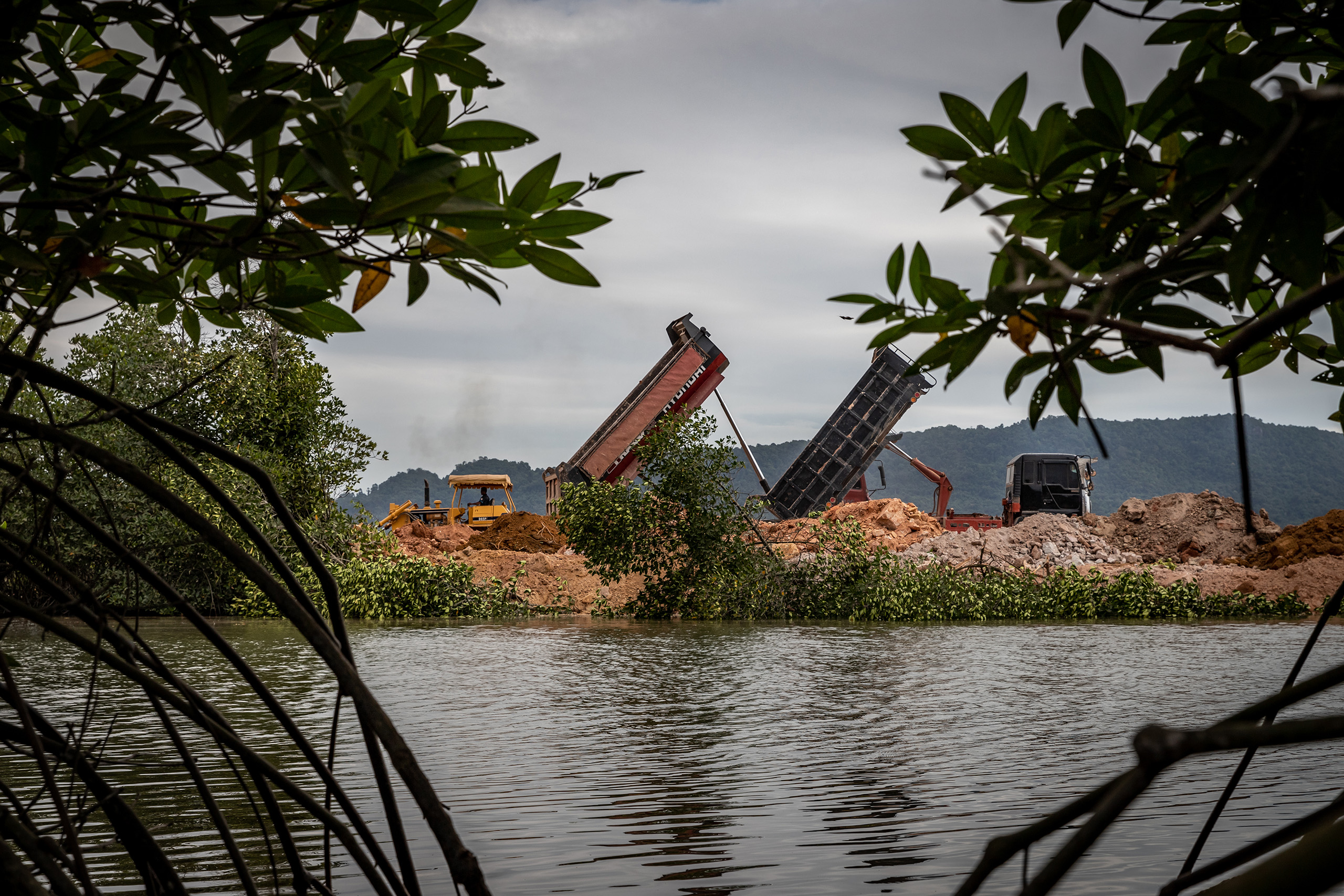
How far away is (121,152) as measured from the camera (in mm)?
1032

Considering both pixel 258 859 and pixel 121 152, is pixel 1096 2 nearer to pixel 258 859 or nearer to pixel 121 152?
pixel 121 152

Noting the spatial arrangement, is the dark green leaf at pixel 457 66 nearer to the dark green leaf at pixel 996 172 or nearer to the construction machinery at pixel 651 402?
the dark green leaf at pixel 996 172

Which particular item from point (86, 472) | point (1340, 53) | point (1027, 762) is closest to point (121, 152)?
point (86, 472)

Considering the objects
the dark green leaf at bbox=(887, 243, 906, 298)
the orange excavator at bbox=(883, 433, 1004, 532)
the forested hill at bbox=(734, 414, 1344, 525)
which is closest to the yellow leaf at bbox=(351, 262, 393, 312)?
the dark green leaf at bbox=(887, 243, 906, 298)

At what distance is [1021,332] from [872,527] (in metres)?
20.8

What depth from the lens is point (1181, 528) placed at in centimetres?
1989

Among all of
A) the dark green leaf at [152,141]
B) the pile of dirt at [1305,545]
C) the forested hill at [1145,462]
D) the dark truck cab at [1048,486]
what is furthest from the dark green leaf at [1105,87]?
the forested hill at [1145,462]

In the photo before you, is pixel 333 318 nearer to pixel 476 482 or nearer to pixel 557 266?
pixel 557 266

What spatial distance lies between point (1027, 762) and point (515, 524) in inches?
718

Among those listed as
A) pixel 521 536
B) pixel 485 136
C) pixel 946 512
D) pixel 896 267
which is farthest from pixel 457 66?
pixel 946 512

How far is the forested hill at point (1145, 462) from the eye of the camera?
60.7m

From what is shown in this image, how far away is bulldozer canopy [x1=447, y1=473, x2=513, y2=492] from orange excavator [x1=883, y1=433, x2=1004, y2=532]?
1151 centimetres

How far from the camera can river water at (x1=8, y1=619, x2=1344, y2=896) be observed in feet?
10.0

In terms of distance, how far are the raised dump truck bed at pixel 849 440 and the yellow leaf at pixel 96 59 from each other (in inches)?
624
